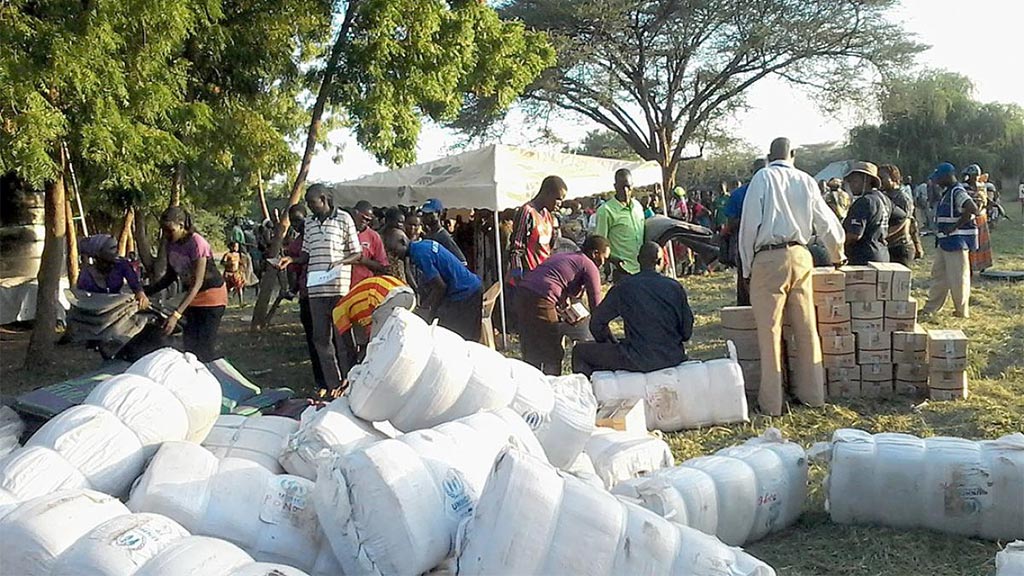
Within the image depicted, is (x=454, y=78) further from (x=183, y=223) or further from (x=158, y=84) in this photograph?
(x=183, y=223)

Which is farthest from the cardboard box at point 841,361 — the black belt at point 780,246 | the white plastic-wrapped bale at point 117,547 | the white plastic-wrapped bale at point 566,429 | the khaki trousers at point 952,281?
the white plastic-wrapped bale at point 117,547

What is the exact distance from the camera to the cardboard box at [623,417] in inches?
191

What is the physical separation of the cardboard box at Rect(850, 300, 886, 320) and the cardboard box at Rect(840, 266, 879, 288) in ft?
0.51

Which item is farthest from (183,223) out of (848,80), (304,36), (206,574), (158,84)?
(848,80)

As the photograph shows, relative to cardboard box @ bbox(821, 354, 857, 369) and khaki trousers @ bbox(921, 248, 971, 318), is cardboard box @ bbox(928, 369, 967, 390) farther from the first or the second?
khaki trousers @ bbox(921, 248, 971, 318)

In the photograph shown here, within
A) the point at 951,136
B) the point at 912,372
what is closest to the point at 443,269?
the point at 912,372

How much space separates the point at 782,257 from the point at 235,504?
4267mm

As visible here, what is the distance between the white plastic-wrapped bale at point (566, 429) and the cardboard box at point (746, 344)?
254 centimetres

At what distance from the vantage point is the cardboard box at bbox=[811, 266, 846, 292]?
21.1 feet

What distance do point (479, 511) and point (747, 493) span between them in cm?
171

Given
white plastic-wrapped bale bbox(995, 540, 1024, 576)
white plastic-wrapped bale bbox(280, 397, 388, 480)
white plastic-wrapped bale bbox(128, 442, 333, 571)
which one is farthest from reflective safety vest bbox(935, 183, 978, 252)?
white plastic-wrapped bale bbox(128, 442, 333, 571)

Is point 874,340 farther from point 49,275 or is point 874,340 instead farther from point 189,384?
point 49,275

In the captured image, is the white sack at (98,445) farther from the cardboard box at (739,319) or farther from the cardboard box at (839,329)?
the cardboard box at (839,329)

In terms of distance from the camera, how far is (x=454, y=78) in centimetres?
1070
